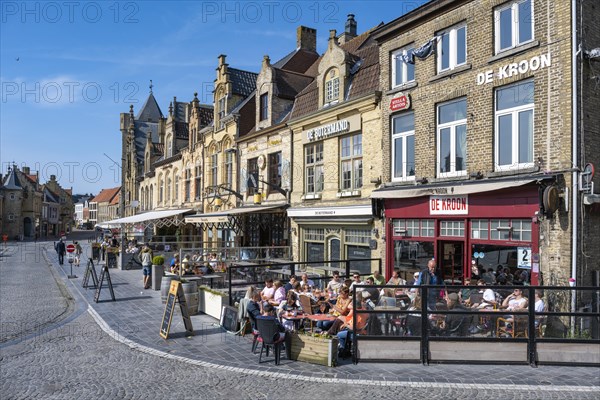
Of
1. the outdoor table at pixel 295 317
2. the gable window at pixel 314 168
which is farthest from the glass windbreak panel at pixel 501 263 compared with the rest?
the gable window at pixel 314 168

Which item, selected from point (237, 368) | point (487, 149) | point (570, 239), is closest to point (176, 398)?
point (237, 368)

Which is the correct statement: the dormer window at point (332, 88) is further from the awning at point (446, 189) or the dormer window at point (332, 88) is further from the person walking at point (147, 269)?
the person walking at point (147, 269)

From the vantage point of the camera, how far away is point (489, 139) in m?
12.2

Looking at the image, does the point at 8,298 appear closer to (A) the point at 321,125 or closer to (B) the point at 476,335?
(A) the point at 321,125

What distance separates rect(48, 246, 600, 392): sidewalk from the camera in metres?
7.66

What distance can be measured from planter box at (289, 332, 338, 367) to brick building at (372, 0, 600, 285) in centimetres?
551

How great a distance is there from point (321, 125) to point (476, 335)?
12016 millimetres

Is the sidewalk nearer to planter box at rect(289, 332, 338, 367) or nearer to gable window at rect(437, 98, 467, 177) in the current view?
planter box at rect(289, 332, 338, 367)

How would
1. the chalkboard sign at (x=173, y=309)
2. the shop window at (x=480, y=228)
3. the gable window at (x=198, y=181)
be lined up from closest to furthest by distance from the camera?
the chalkboard sign at (x=173, y=309)
the shop window at (x=480, y=228)
the gable window at (x=198, y=181)

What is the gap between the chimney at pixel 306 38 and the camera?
2827cm

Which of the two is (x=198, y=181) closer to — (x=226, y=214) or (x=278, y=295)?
(x=226, y=214)

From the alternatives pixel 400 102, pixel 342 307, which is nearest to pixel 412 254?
pixel 400 102

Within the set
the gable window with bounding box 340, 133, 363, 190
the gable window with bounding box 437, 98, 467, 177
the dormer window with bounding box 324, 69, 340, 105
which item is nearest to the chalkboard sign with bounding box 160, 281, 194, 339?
the gable window with bounding box 437, 98, 467, 177

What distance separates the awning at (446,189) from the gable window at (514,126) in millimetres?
640
